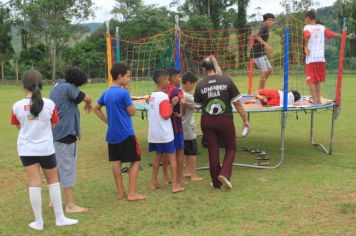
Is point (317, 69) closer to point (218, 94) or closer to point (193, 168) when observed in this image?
point (218, 94)

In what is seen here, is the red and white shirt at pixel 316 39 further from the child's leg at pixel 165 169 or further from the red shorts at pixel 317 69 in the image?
the child's leg at pixel 165 169

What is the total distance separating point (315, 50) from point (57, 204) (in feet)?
19.1

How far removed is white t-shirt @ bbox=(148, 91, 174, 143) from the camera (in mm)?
6340

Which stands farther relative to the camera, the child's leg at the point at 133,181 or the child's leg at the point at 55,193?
the child's leg at the point at 133,181

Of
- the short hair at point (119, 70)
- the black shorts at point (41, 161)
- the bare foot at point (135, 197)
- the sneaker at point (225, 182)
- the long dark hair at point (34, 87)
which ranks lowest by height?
the bare foot at point (135, 197)

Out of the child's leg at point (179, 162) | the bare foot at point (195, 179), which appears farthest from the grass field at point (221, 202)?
the child's leg at point (179, 162)

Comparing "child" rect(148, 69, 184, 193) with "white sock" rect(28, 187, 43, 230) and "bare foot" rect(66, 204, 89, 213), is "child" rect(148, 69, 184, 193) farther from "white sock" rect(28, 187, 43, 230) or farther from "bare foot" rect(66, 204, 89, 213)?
"white sock" rect(28, 187, 43, 230)

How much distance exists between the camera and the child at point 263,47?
352 inches

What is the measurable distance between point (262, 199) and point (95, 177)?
2827 mm

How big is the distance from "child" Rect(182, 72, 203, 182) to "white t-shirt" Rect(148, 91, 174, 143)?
59 centimetres

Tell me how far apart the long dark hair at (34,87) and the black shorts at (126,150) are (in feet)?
4.71

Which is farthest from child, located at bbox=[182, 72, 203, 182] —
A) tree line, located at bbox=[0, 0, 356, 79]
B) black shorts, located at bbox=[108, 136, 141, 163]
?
tree line, located at bbox=[0, 0, 356, 79]

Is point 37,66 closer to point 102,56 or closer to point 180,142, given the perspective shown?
point 102,56

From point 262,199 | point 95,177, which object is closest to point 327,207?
point 262,199
